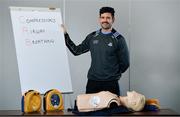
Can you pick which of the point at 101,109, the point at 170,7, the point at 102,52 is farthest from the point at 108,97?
the point at 170,7

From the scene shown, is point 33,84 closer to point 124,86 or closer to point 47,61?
point 47,61

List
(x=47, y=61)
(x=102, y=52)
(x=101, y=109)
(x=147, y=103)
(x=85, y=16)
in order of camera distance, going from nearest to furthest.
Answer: (x=101, y=109), (x=147, y=103), (x=102, y=52), (x=47, y=61), (x=85, y=16)

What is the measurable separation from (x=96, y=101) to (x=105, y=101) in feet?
0.24

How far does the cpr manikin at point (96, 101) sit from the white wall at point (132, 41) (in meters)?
1.64

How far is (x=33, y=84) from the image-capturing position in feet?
11.3

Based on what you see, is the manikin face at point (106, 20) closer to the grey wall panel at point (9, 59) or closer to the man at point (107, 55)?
the man at point (107, 55)

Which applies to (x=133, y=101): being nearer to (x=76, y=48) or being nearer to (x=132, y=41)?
(x=76, y=48)

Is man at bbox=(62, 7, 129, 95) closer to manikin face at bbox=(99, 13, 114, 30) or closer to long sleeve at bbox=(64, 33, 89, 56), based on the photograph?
manikin face at bbox=(99, 13, 114, 30)

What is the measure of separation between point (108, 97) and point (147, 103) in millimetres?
416

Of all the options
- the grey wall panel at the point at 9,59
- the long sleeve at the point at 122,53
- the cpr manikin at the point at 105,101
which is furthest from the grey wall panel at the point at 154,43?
the cpr manikin at the point at 105,101

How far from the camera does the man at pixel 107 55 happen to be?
11.0ft

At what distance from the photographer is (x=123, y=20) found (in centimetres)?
429

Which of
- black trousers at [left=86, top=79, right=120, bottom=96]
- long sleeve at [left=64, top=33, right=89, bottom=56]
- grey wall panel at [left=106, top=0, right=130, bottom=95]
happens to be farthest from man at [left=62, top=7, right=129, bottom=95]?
grey wall panel at [left=106, top=0, right=130, bottom=95]

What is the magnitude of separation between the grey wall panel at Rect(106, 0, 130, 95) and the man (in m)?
0.87
